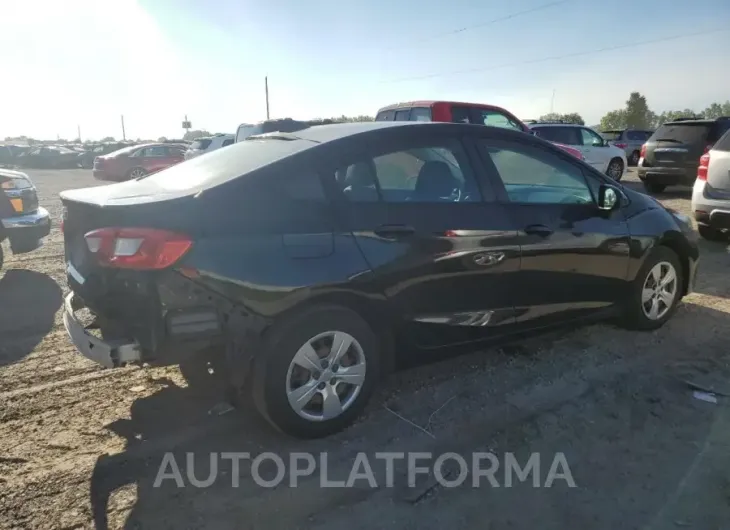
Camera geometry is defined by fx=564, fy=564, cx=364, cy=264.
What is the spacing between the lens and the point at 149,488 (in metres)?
2.64

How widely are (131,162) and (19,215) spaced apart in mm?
14464

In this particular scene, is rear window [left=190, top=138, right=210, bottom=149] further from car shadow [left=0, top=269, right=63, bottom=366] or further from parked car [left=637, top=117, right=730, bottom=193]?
parked car [left=637, top=117, right=730, bottom=193]

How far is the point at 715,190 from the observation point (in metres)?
7.16

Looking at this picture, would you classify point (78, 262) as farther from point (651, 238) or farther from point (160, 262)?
point (651, 238)

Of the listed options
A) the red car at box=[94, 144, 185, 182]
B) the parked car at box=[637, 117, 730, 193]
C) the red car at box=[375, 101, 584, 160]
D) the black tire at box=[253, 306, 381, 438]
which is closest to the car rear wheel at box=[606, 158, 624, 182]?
the parked car at box=[637, 117, 730, 193]

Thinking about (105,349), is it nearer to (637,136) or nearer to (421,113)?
(421,113)

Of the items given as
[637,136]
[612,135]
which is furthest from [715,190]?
[612,135]

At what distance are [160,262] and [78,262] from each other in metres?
0.80

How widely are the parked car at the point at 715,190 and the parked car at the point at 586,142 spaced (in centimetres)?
721

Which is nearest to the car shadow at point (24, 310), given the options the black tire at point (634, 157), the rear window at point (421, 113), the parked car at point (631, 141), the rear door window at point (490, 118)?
the rear window at point (421, 113)

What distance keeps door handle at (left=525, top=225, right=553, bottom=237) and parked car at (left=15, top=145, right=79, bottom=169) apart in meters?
38.0

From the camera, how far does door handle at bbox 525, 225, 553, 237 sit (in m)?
3.61

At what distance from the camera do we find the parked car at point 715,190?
7.00 meters

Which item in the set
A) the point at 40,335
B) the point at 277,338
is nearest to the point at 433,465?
the point at 277,338
